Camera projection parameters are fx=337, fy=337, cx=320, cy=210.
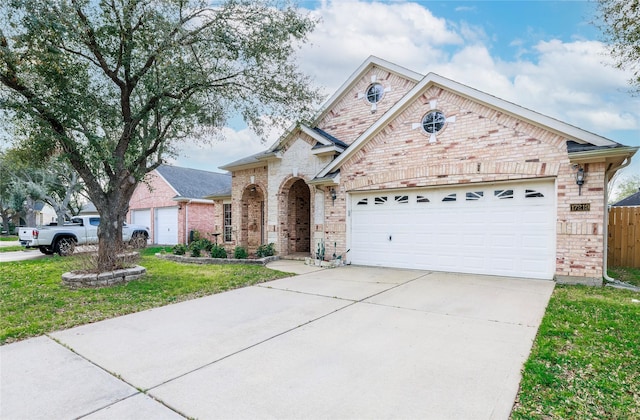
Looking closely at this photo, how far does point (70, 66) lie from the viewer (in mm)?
7980

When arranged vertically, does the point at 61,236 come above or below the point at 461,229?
below

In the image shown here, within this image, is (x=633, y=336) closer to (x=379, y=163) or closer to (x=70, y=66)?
(x=379, y=163)

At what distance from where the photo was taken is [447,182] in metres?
9.05

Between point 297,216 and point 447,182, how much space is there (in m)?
6.70

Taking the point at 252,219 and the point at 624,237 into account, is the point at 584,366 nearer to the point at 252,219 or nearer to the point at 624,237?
the point at 624,237

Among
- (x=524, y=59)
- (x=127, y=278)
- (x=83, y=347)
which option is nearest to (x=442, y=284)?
(x=83, y=347)

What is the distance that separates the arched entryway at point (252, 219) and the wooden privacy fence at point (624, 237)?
507 inches

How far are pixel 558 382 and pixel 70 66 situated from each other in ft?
35.1

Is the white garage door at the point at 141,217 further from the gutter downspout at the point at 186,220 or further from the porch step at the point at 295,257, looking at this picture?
the porch step at the point at 295,257

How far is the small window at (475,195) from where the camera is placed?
880 centimetres

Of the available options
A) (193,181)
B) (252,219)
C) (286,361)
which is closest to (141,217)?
(193,181)

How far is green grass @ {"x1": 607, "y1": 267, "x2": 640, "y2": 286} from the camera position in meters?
8.35

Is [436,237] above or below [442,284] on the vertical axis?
above

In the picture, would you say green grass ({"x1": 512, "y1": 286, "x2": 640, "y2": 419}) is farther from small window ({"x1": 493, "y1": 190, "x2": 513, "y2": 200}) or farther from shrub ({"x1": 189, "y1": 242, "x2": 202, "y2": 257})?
shrub ({"x1": 189, "y1": 242, "x2": 202, "y2": 257})
